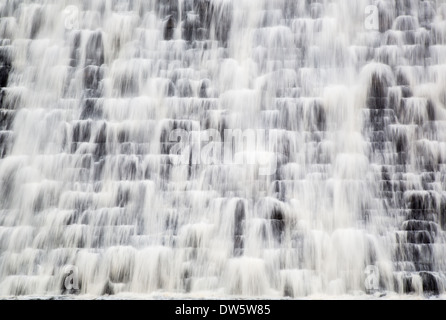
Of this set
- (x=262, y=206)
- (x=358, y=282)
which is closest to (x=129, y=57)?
(x=262, y=206)

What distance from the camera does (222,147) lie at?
5.11 metres

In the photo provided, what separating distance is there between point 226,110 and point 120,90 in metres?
1.17

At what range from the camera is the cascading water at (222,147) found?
15.6 feet

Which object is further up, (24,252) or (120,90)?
(120,90)

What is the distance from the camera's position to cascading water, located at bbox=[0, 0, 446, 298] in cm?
474

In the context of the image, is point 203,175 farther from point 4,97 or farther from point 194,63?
point 4,97

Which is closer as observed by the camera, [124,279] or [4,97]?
[124,279]

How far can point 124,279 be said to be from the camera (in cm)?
473

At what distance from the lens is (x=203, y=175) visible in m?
5.02
